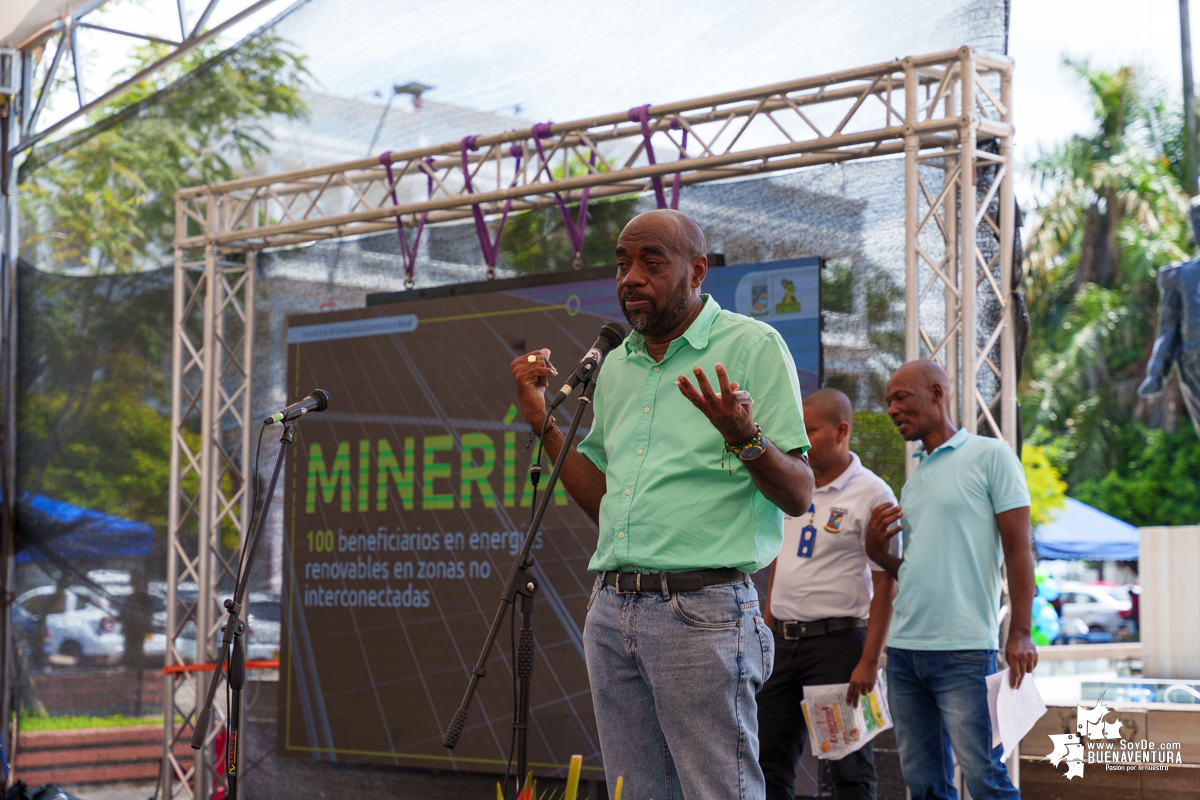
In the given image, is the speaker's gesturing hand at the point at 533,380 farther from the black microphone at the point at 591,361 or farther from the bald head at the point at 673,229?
the bald head at the point at 673,229

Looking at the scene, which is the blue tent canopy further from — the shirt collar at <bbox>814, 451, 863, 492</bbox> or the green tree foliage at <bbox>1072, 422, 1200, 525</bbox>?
the shirt collar at <bbox>814, 451, 863, 492</bbox>

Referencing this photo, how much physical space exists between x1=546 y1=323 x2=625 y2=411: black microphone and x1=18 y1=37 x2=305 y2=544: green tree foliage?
488 cm

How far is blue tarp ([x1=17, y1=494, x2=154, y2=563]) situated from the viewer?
6.74 meters

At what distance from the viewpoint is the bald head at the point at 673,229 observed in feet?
6.83

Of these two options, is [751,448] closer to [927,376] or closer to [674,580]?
[674,580]

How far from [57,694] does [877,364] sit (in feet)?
17.0

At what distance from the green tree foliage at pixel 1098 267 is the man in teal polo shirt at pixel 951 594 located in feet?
64.0

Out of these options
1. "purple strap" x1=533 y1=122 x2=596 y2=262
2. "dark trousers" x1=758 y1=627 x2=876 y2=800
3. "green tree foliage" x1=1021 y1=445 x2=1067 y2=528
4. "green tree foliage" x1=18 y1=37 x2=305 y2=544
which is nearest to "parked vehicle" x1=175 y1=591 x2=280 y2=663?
"green tree foliage" x1=18 y1=37 x2=305 y2=544

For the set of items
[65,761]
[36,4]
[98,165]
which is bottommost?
[65,761]

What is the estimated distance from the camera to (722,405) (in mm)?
1809

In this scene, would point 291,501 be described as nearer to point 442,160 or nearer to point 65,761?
point 442,160

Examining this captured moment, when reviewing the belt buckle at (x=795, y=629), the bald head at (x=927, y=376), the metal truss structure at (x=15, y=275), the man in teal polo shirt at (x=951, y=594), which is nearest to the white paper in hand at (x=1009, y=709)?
the man in teal polo shirt at (x=951, y=594)

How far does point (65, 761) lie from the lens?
661 cm

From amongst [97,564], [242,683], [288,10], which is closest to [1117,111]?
[288,10]
